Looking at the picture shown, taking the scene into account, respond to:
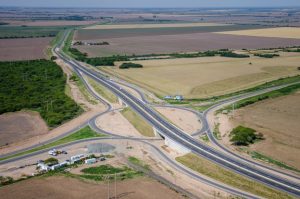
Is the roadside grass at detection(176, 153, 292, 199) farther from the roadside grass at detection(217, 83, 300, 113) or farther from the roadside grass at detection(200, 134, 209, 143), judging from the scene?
the roadside grass at detection(217, 83, 300, 113)

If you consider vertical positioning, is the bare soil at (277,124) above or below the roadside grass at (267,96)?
below

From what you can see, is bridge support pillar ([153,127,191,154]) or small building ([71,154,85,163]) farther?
bridge support pillar ([153,127,191,154])

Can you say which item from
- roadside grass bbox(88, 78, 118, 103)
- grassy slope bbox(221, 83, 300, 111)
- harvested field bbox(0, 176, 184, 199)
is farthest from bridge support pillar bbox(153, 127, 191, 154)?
roadside grass bbox(88, 78, 118, 103)

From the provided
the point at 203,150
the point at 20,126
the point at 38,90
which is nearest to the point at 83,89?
the point at 38,90

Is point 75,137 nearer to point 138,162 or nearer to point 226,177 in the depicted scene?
point 138,162

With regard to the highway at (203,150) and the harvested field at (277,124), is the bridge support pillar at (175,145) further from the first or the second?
the harvested field at (277,124)

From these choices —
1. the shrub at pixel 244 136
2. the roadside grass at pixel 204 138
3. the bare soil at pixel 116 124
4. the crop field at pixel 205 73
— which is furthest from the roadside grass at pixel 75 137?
the crop field at pixel 205 73
